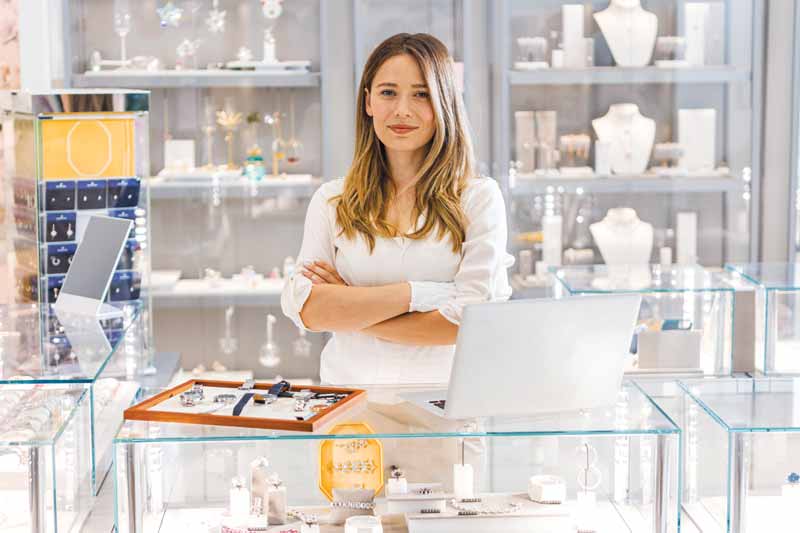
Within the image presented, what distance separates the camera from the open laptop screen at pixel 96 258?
260 cm

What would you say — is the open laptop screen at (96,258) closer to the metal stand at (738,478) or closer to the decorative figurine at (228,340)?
the metal stand at (738,478)

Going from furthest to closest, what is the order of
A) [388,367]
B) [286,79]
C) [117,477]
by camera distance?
1. [286,79]
2. [388,367]
3. [117,477]

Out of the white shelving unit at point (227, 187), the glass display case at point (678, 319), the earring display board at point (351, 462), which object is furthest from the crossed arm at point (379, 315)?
the white shelving unit at point (227, 187)

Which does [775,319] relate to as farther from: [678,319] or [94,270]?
[94,270]

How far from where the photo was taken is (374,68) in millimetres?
2184

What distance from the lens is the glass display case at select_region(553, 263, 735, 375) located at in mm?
3301

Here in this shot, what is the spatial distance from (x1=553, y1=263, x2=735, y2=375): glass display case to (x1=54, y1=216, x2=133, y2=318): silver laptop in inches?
53.0

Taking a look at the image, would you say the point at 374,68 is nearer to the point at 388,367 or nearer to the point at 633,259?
the point at 388,367

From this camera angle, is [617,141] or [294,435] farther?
[617,141]

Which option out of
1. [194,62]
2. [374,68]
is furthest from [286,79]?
[374,68]

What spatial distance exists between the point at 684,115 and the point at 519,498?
323cm

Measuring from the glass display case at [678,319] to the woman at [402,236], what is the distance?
1122 mm

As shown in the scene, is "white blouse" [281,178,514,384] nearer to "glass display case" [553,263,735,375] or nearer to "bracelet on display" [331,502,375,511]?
"bracelet on display" [331,502,375,511]

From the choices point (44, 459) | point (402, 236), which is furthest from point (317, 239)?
point (44, 459)
